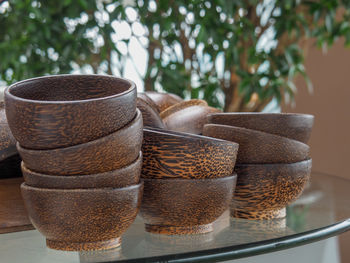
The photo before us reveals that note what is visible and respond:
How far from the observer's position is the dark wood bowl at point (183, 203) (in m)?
0.45

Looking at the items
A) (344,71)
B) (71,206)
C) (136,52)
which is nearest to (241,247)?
(71,206)

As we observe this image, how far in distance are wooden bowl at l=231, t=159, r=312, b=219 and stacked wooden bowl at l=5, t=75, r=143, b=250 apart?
16 centimetres

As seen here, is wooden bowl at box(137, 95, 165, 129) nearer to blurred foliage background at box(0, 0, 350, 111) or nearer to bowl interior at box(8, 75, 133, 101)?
bowl interior at box(8, 75, 133, 101)

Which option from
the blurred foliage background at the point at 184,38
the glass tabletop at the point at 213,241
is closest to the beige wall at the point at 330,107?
the blurred foliage background at the point at 184,38

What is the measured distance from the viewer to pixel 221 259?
1.18ft

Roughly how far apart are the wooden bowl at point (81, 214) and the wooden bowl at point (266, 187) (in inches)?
6.5

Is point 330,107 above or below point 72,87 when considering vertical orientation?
below

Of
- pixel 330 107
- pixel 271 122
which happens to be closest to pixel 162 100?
pixel 271 122

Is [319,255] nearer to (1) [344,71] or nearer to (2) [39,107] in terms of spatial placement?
(2) [39,107]

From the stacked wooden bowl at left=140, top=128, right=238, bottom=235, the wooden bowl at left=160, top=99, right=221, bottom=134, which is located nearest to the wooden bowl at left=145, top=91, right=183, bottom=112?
the wooden bowl at left=160, top=99, right=221, bottom=134

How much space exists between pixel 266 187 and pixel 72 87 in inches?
9.8

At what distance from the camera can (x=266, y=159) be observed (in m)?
0.53

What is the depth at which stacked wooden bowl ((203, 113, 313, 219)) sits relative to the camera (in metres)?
0.52

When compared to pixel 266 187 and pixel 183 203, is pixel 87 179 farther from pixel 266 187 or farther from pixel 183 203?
pixel 266 187
